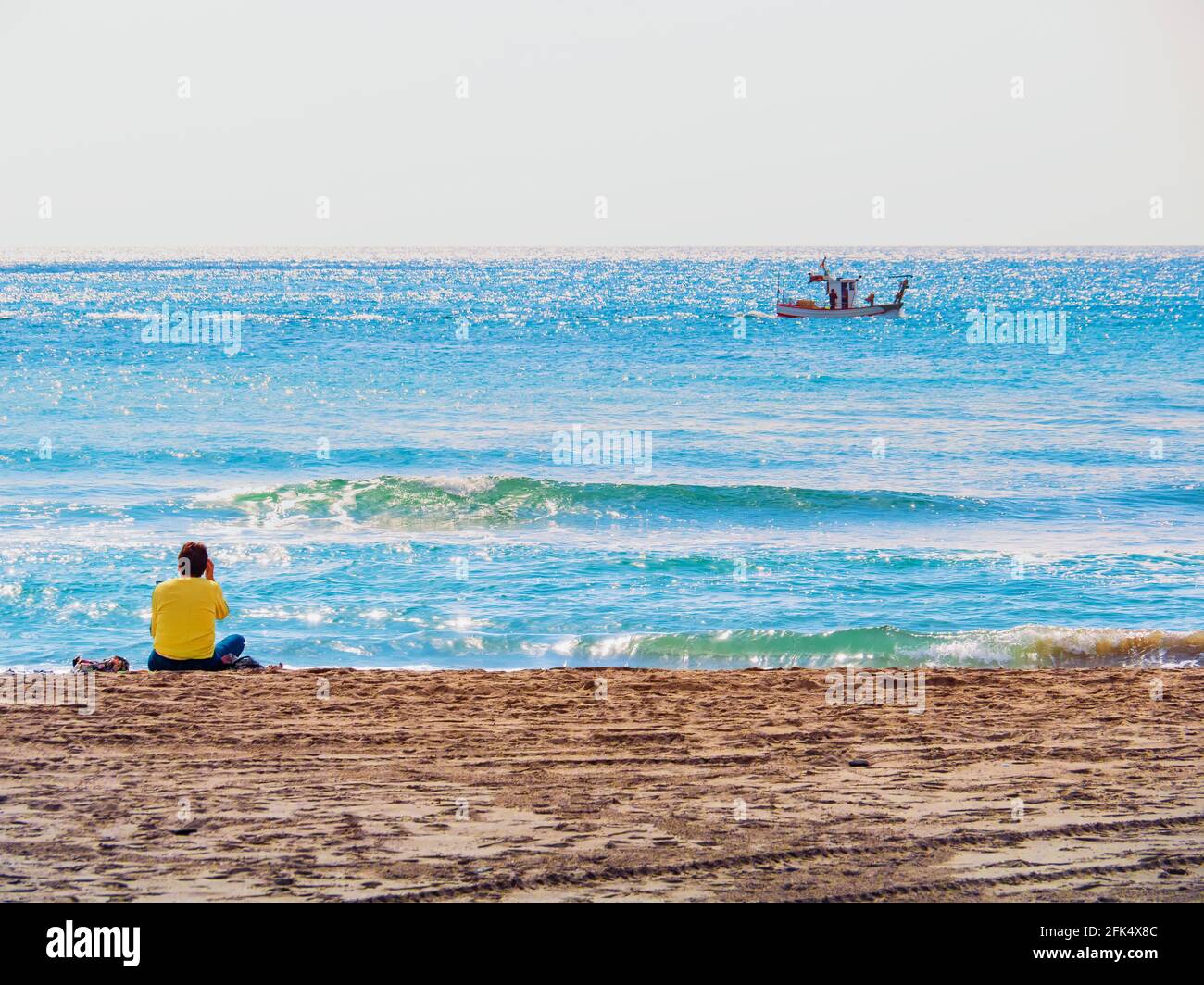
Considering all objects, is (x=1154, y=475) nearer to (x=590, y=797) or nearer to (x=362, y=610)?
(x=362, y=610)

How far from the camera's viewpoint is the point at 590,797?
5.83 meters

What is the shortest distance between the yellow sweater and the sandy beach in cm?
33

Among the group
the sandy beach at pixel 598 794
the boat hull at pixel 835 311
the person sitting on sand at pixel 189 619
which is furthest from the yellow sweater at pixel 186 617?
the boat hull at pixel 835 311

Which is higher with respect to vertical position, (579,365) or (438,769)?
(579,365)

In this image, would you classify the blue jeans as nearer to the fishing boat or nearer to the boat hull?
the fishing boat

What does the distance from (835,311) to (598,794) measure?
54.2 metres

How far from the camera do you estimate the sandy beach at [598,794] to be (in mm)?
4863

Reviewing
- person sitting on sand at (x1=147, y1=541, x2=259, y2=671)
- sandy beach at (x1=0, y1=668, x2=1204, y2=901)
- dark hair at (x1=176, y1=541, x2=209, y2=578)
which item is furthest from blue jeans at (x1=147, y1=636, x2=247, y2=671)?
dark hair at (x1=176, y1=541, x2=209, y2=578)

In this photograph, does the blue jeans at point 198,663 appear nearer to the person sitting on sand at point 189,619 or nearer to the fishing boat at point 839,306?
the person sitting on sand at point 189,619

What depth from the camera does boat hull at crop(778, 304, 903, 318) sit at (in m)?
57.8

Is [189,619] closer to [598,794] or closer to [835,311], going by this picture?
[598,794]

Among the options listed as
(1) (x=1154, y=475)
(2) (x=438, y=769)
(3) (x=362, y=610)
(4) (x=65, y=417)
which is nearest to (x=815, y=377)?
(1) (x=1154, y=475)

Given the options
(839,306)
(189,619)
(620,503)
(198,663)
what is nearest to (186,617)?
(189,619)

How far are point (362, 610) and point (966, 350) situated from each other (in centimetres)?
3707
